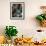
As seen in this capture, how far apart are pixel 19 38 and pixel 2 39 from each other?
308mm

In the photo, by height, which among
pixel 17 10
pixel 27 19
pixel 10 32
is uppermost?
pixel 17 10

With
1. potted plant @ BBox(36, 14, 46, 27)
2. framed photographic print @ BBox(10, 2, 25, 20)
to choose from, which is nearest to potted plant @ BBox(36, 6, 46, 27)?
potted plant @ BBox(36, 14, 46, 27)

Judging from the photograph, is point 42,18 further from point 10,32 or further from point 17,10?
point 10,32

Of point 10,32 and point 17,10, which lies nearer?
point 10,32

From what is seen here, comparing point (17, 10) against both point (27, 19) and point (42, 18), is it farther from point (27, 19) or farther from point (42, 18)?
point (42, 18)

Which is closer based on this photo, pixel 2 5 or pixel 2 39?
pixel 2 39

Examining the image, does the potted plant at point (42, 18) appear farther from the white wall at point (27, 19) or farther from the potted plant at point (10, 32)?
the potted plant at point (10, 32)

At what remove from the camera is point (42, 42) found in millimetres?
3217

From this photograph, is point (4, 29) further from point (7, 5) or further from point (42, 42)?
point (42, 42)

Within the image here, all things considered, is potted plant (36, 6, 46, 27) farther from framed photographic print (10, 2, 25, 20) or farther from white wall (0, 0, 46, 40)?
framed photographic print (10, 2, 25, 20)

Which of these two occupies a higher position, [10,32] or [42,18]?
[42,18]

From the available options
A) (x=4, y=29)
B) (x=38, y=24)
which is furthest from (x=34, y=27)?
(x=4, y=29)

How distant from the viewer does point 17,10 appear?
3.39 meters

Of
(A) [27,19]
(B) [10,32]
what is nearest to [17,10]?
(A) [27,19]
